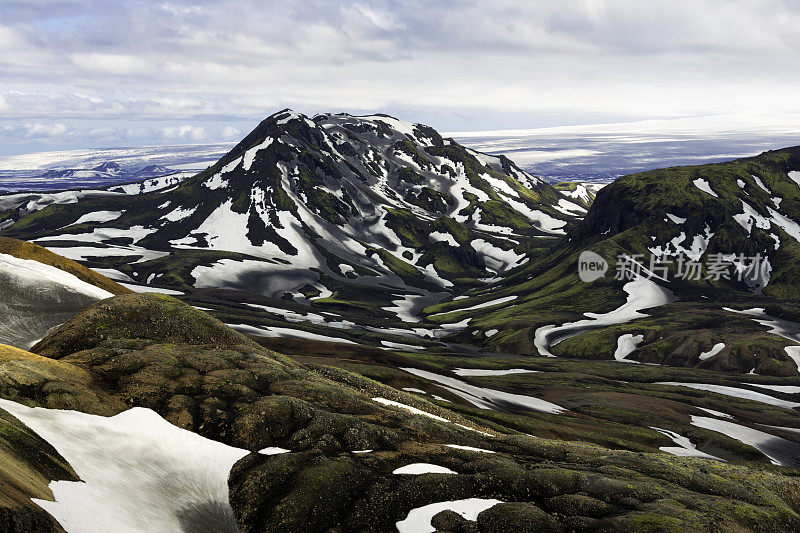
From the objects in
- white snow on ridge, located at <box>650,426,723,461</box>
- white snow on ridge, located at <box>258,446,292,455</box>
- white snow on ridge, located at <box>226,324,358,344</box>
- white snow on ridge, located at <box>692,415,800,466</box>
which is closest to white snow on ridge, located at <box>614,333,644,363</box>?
white snow on ridge, located at <box>692,415,800,466</box>

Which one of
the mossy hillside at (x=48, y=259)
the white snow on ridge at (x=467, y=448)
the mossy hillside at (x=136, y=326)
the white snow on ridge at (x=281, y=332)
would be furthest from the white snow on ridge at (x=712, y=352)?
the mossy hillside at (x=48, y=259)

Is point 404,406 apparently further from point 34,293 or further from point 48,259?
point 48,259

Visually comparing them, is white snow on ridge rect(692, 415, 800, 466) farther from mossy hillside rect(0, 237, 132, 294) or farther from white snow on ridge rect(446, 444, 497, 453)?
mossy hillside rect(0, 237, 132, 294)

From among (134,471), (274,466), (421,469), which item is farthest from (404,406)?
(134,471)

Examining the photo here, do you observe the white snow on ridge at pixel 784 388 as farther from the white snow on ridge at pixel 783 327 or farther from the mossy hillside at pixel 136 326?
the mossy hillside at pixel 136 326

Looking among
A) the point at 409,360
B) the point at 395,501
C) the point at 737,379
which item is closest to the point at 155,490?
the point at 395,501

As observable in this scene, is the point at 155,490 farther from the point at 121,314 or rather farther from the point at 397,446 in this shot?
the point at 121,314
